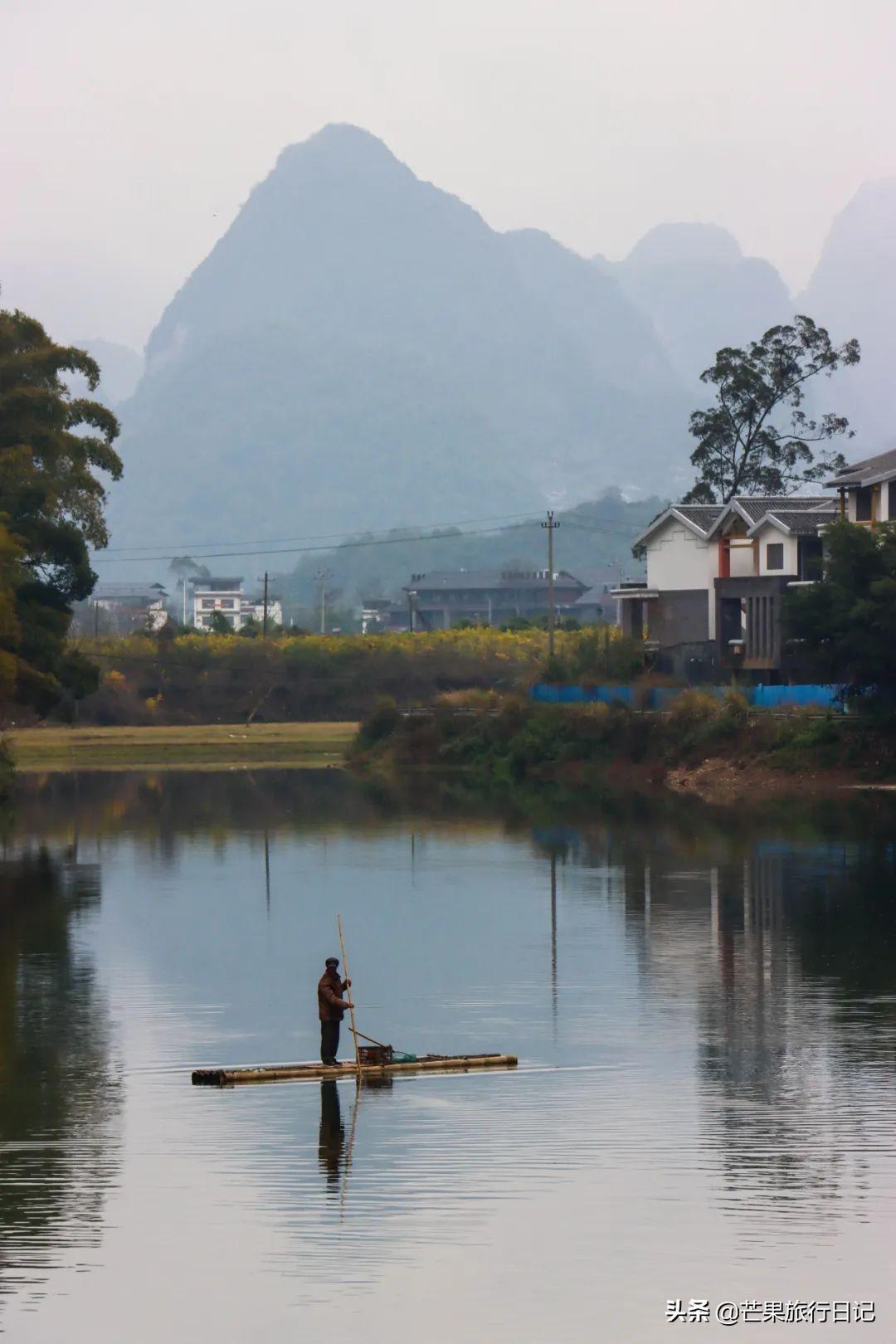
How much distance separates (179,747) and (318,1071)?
78.7 meters

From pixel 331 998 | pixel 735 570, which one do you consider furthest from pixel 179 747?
pixel 331 998

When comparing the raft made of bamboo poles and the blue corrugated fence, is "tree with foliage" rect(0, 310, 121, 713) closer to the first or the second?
the blue corrugated fence

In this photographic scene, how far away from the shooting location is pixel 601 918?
36031mm

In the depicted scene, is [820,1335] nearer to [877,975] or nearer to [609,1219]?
[609,1219]

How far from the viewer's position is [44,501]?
6197 centimetres

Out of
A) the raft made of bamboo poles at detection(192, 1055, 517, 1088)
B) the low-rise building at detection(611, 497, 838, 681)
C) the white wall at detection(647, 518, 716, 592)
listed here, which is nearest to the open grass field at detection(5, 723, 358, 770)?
the low-rise building at detection(611, 497, 838, 681)

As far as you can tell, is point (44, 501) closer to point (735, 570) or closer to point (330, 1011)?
point (735, 570)

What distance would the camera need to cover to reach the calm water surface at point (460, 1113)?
49.1ft

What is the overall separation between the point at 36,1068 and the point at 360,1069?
3.90 m

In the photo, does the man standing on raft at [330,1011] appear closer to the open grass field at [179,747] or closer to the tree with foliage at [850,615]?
the tree with foliage at [850,615]

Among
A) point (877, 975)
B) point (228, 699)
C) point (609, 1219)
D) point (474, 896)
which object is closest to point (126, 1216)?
point (609, 1219)

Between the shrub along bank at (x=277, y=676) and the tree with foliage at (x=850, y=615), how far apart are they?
159ft

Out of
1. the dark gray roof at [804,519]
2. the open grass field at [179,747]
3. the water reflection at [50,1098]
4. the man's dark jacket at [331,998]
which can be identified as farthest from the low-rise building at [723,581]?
the man's dark jacket at [331,998]

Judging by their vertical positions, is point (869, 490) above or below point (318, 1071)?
above
